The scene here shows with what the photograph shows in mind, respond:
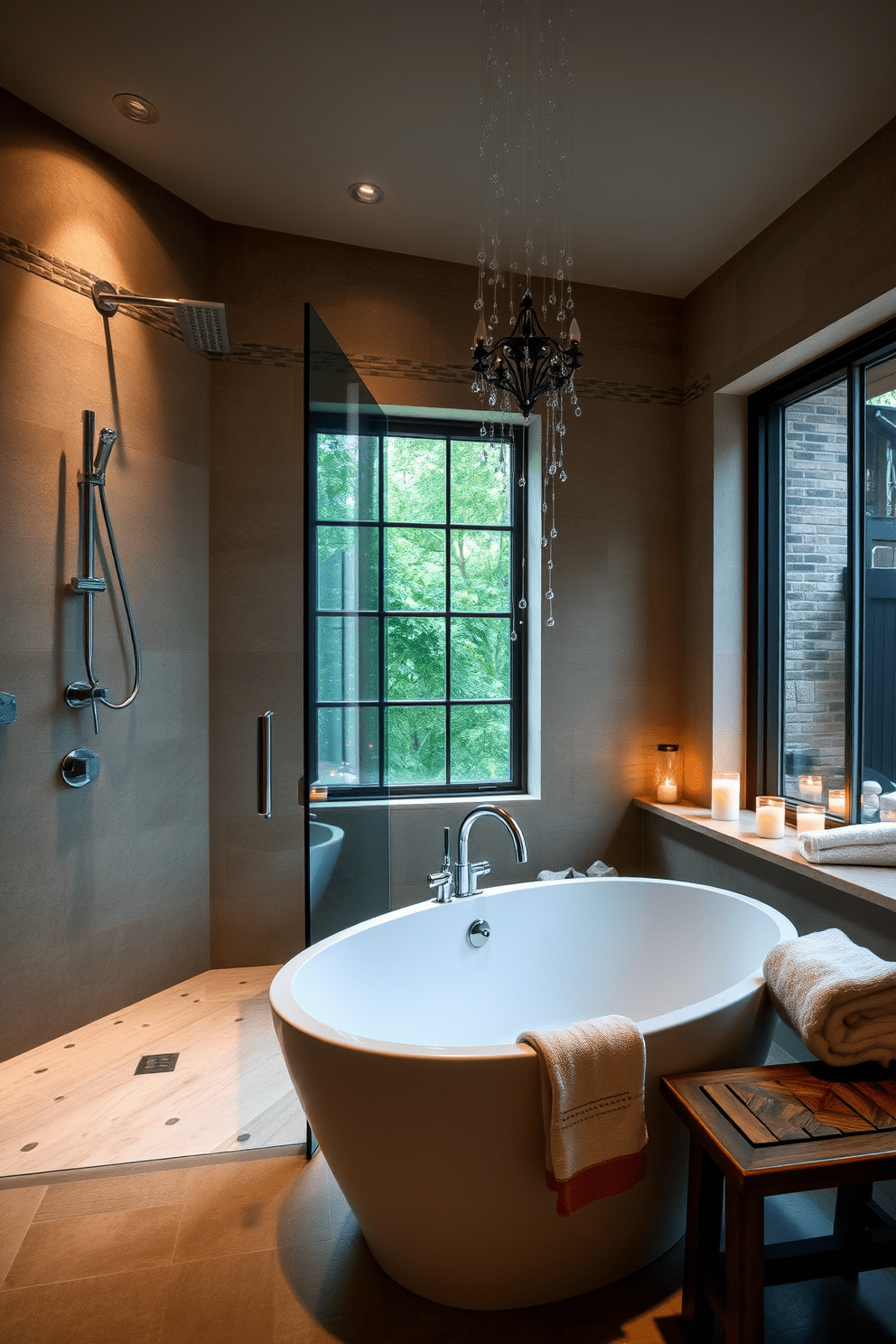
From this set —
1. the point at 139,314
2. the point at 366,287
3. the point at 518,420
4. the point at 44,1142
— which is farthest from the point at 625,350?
the point at 44,1142

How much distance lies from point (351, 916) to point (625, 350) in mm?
2552

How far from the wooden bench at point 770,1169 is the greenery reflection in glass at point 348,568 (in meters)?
1.51

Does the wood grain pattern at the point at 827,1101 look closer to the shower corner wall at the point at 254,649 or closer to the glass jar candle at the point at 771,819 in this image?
the glass jar candle at the point at 771,819

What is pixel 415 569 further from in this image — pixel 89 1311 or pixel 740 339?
pixel 89 1311

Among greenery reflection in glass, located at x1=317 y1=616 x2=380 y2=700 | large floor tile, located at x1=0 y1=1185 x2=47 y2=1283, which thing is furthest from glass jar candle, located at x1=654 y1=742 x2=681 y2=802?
large floor tile, located at x1=0 y1=1185 x2=47 y2=1283

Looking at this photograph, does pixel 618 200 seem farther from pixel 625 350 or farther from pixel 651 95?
pixel 625 350

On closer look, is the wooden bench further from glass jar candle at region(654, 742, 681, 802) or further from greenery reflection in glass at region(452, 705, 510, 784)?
greenery reflection in glass at region(452, 705, 510, 784)

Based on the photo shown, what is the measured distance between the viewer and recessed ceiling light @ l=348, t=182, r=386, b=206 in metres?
2.68

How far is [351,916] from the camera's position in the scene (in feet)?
7.99

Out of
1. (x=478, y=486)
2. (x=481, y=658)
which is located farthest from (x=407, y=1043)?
(x=478, y=486)

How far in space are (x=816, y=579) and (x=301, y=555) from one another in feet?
6.52

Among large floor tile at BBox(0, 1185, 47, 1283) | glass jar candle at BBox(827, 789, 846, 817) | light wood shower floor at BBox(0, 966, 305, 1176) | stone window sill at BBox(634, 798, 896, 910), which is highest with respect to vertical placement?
glass jar candle at BBox(827, 789, 846, 817)

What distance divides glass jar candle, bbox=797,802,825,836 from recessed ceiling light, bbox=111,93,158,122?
305cm

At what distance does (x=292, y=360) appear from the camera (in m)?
3.10
